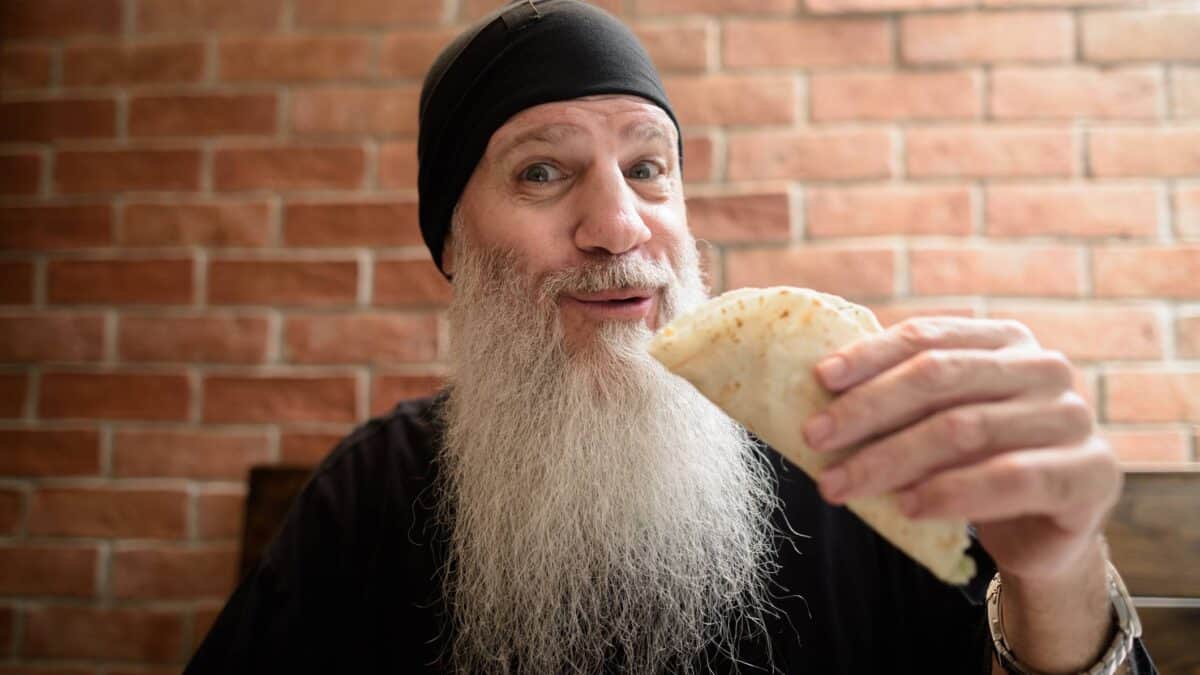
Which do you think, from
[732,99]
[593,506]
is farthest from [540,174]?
[732,99]

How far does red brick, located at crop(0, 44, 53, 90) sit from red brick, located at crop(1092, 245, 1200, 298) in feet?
8.11

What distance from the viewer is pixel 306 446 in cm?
161

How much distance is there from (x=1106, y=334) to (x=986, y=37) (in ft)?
2.28

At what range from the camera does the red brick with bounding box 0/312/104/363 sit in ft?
5.50

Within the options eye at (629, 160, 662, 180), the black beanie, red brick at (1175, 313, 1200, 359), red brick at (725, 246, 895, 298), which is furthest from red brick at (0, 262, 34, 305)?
red brick at (1175, 313, 1200, 359)

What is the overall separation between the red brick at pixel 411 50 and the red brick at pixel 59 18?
679mm

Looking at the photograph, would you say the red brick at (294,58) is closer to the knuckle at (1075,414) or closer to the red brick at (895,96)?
the red brick at (895,96)

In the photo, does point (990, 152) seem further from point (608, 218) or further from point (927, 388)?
point (927, 388)

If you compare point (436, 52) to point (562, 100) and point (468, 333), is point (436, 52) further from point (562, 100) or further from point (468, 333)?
point (468, 333)

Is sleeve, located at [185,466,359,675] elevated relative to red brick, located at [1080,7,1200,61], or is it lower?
lower

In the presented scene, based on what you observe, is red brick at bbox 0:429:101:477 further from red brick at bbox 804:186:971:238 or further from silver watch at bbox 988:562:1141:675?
silver watch at bbox 988:562:1141:675

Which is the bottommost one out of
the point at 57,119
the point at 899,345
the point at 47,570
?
the point at 47,570

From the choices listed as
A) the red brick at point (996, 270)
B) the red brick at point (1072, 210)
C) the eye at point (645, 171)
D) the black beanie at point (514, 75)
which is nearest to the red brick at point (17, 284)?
the black beanie at point (514, 75)

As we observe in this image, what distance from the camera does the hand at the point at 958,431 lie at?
58 cm
